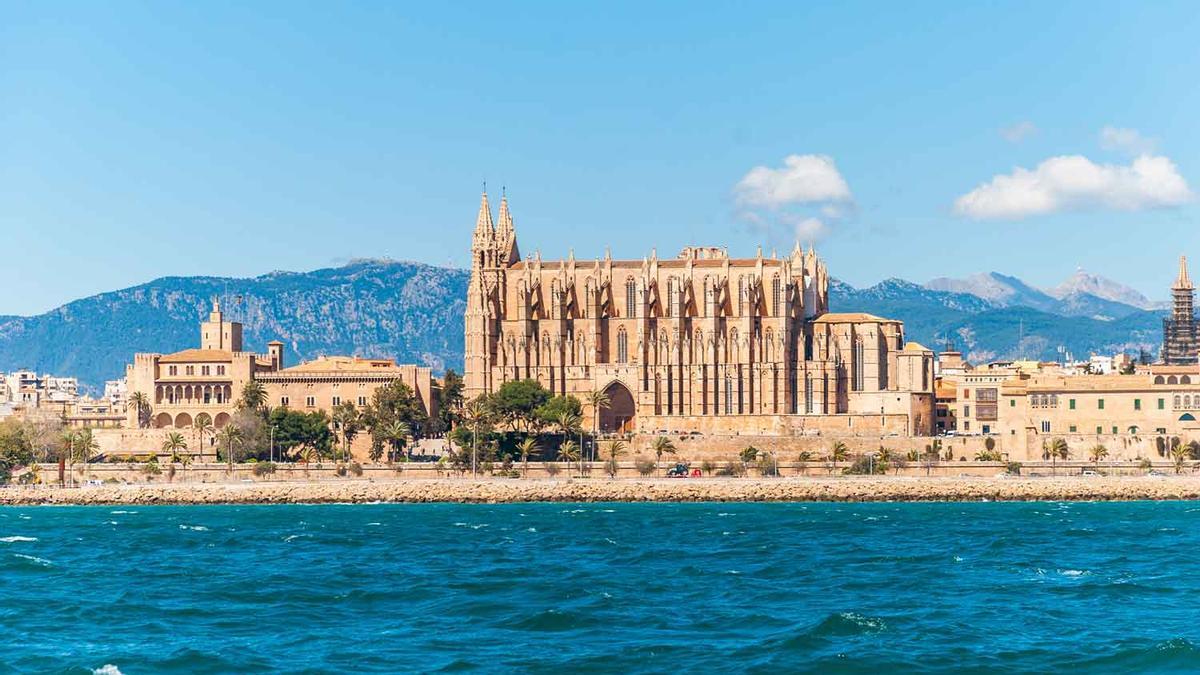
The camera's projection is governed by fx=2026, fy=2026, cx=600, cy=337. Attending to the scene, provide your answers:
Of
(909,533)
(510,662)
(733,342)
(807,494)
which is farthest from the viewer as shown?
(733,342)

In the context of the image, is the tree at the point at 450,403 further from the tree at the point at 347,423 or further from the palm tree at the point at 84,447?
the palm tree at the point at 84,447

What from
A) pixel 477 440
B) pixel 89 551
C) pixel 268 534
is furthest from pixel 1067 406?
pixel 89 551

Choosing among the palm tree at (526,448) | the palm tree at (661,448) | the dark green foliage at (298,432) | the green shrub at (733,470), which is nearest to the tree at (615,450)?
the palm tree at (661,448)

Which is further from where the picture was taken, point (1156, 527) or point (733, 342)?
point (733, 342)

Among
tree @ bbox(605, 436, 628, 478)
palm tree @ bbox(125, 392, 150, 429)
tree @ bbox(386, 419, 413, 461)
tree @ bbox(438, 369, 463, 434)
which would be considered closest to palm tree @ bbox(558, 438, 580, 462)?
tree @ bbox(605, 436, 628, 478)

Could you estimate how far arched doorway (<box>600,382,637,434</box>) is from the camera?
140500 millimetres

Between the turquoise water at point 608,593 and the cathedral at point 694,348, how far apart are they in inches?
1512

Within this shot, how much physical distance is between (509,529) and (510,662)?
41.2m

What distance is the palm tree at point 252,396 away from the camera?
138 metres

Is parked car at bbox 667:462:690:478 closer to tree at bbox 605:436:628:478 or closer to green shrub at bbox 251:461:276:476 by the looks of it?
tree at bbox 605:436:628:478

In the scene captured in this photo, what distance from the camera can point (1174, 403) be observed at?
4911 inches

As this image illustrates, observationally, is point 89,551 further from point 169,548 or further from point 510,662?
point 510,662

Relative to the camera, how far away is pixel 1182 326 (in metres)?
176

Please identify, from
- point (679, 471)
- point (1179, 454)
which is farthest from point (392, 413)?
point (1179, 454)
